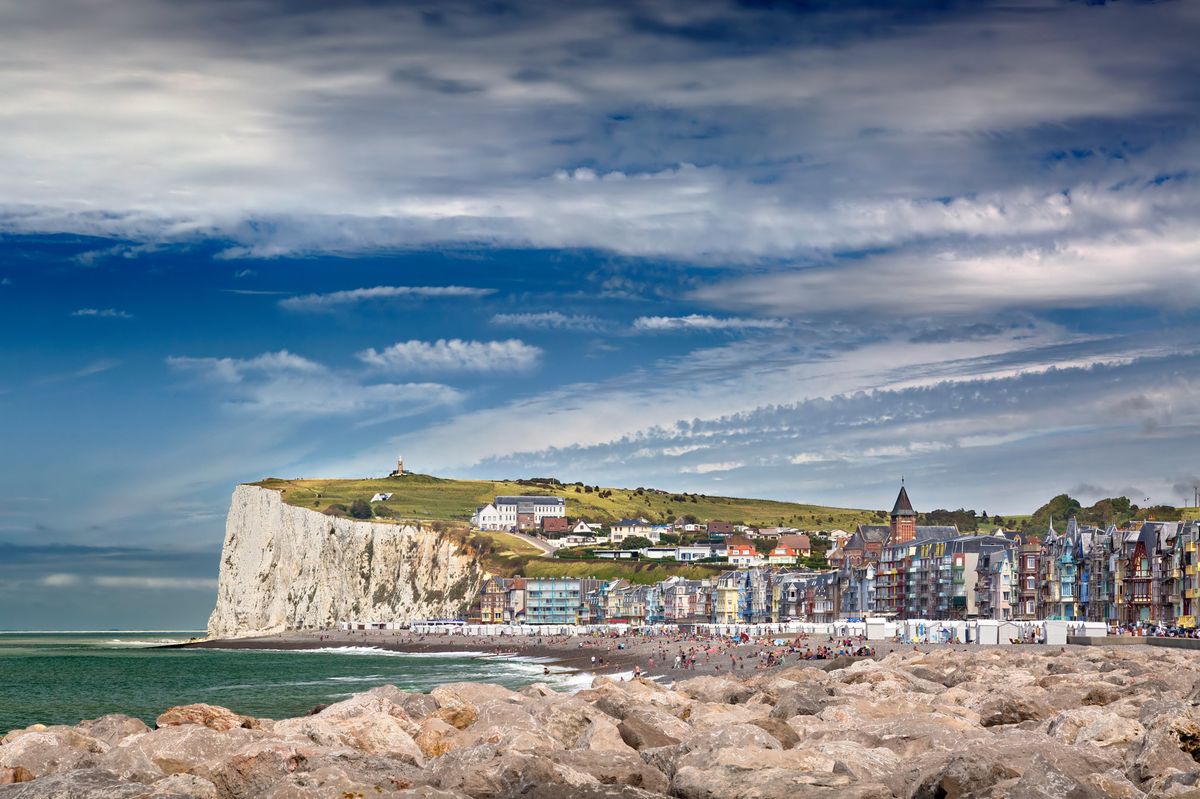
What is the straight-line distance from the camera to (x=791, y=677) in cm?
3919

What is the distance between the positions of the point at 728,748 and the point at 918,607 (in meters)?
131

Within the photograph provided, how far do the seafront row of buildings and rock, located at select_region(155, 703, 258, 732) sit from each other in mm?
82589

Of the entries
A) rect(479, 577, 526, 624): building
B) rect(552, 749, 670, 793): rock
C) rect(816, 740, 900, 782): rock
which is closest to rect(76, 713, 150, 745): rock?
rect(552, 749, 670, 793): rock

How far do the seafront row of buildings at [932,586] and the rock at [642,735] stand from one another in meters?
79.6

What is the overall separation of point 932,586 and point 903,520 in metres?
31.3

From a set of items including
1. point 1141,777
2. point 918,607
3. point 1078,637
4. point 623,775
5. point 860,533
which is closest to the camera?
point 1141,777

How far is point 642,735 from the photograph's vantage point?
22281 millimetres

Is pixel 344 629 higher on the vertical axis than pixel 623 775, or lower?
lower

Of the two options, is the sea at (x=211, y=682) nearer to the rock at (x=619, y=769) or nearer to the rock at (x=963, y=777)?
the rock at (x=619, y=769)

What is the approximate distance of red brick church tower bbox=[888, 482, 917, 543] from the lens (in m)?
168

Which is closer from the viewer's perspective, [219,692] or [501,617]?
[219,692]

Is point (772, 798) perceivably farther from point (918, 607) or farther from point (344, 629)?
point (344, 629)

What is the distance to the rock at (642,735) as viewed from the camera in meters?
22.1

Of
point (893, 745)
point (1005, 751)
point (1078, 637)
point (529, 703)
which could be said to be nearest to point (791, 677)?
point (529, 703)
